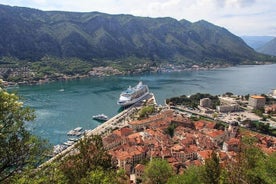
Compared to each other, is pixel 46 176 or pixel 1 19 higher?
pixel 1 19

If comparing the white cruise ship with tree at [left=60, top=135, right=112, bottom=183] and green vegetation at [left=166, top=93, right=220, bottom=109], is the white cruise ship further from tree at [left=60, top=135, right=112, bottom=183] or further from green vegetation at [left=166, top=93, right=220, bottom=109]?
tree at [left=60, top=135, right=112, bottom=183]

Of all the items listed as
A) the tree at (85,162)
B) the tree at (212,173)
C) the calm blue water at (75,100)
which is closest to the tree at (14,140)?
the tree at (85,162)

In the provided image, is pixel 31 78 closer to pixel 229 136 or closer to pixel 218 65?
pixel 229 136

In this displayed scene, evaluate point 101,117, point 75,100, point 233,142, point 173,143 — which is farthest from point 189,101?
point 233,142

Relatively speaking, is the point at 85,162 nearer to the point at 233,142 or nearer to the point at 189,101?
the point at 233,142

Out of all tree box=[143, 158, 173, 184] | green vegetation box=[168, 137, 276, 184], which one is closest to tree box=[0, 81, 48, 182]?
green vegetation box=[168, 137, 276, 184]

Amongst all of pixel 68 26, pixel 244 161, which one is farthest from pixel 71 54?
pixel 244 161

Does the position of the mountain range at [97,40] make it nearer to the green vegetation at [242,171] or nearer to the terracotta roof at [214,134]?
the terracotta roof at [214,134]
